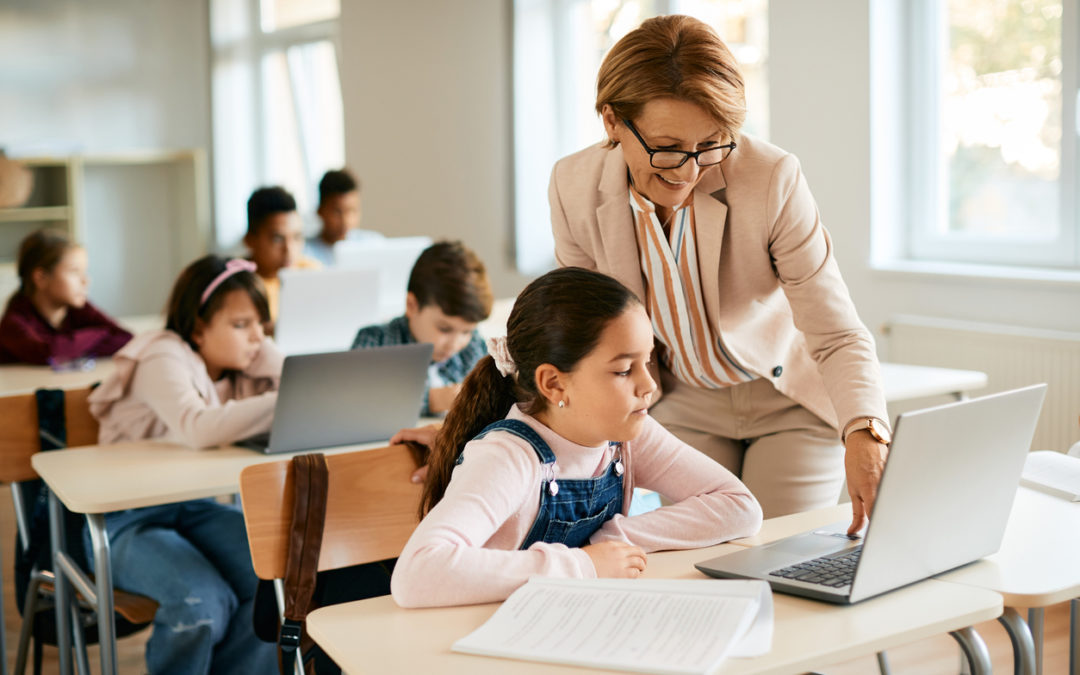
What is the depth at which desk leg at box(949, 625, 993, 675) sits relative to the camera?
1181mm

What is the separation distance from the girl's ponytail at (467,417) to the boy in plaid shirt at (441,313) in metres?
1.00

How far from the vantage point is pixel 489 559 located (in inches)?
46.6

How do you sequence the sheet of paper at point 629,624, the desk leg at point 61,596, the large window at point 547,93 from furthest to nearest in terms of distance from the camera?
the large window at point 547,93 < the desk leg at point 61,596 < the sheet of paper at point 629,624

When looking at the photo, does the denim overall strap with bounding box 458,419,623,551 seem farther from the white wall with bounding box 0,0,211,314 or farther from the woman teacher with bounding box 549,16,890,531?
the white wall with bounding box 0,0,211,314

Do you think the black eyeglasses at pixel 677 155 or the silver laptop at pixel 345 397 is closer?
the black eyeglasses at pixel 677 155

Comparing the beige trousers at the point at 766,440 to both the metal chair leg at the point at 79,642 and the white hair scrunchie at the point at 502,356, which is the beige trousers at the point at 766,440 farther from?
the metal chair leg at the point at 79,642

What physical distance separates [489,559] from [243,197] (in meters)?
7.05

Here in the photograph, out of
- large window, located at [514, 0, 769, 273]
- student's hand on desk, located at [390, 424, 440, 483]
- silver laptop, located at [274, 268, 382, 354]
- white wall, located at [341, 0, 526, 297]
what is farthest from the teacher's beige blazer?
white wall, located at [341, 0, 526, 297]

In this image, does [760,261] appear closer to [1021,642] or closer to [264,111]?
[1021,642]

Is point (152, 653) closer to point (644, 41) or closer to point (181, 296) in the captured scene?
point (181, 296)

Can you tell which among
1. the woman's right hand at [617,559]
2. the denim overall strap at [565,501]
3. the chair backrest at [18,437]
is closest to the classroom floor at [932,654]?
the chair backrest at [18,437]

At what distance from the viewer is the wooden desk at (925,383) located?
2420 millimetres

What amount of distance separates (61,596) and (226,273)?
73 cm

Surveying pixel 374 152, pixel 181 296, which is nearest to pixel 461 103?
pixel 374 152
